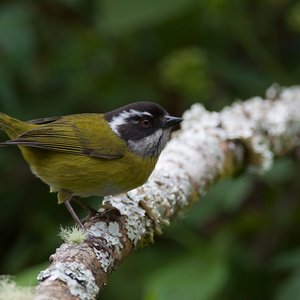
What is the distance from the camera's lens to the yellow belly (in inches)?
137

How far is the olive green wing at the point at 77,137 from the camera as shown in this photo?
3633 mm

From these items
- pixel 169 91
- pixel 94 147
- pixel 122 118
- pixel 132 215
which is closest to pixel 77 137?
pixel 94 147

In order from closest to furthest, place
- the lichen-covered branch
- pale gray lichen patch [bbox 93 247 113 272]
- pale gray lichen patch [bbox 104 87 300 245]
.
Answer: the lichen-covered branch < pale gray lichen patch [bbox 93 247 113 272] < pale gray lichen patch [bbox 104 87 300 245]

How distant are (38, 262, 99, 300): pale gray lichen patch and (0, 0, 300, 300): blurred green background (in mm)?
1567

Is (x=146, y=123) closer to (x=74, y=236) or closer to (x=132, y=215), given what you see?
(x=132, y=215)

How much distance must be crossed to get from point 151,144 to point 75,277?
1.55 m

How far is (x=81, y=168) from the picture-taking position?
357cm

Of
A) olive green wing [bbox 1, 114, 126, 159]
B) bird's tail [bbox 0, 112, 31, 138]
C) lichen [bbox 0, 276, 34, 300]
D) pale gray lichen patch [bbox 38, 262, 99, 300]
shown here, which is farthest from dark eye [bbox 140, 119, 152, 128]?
lichen [bbox 0, 276, 34, 300]

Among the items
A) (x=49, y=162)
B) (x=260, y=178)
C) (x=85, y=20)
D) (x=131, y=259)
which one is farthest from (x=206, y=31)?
(x=49, y=162)

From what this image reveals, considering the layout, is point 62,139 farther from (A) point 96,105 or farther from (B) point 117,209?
(A) point 96,105

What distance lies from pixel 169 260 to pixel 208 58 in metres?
1.53

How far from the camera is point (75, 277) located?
2.30 meters

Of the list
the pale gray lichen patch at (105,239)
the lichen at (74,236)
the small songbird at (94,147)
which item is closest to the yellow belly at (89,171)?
the small songbird at (94,147)

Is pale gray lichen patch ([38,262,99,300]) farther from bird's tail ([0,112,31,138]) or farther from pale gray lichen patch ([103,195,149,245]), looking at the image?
bird's tail ([0,112,31,138])
